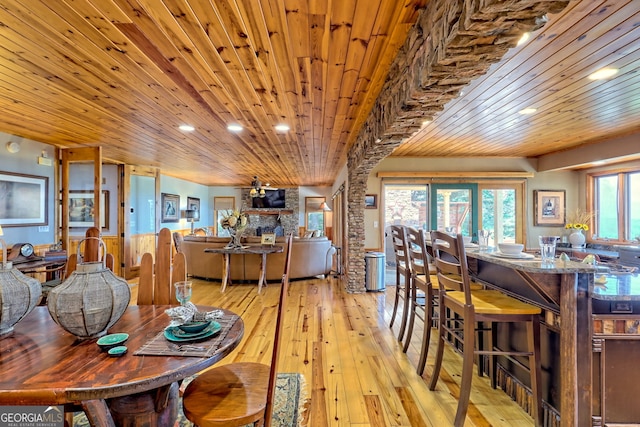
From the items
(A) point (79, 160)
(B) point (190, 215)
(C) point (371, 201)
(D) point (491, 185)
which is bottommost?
(B) point (190, 215)

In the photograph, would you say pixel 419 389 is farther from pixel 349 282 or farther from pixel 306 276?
pixel 306 276

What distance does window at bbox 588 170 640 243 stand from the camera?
4989mm

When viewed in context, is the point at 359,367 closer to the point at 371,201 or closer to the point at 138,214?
the point at 371,201

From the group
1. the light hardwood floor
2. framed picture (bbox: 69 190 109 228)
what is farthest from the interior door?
the light hardwood floor

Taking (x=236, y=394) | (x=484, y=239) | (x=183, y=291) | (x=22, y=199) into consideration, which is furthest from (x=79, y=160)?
(x=484, y=239)

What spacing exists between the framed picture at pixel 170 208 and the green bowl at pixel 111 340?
23.2 feet

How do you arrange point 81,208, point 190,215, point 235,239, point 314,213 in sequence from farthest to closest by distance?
point 314,213, point 190,215, point 81,208, point 235,239

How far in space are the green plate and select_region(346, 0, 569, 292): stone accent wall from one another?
5.43ft

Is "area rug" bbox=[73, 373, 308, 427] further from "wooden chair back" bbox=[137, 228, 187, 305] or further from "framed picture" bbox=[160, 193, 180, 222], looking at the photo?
"framed picture" bbox=[160, 193, 180, 222]

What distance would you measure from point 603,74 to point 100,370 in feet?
12.5

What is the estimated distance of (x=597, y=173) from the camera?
5.54 meters

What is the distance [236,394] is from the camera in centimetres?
142

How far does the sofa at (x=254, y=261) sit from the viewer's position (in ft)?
19.8

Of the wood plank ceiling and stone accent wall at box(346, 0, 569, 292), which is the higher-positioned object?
the wood plank ceiling
